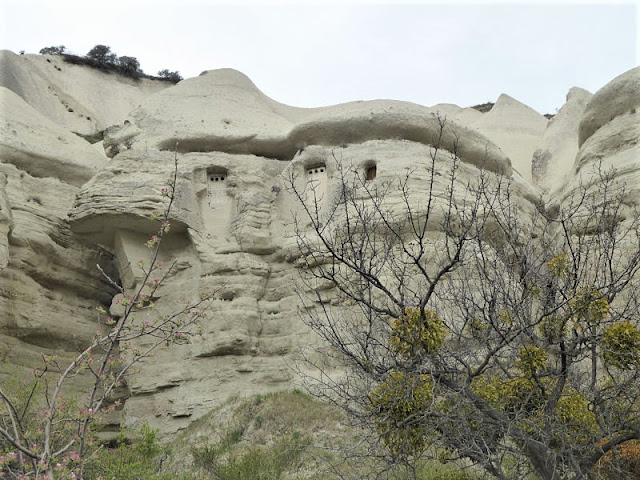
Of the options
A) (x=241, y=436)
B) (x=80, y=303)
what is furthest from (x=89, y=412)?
(x=80, y=303)

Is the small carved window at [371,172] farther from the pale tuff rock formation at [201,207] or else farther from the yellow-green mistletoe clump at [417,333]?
the yellow-green mistletoe clump at [417,333]

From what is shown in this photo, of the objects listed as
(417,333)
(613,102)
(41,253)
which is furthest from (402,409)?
(613,102)

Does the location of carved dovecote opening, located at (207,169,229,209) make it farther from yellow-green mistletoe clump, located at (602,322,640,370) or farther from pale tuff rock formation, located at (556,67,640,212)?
yellow-green mistletoe clump, located at (602,322,640,370)

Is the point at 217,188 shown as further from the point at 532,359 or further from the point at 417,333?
the point at 532,359

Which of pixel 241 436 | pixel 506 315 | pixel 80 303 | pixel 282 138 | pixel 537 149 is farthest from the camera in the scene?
pixel 537 149

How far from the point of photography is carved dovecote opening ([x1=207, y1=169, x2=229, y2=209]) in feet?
65.8

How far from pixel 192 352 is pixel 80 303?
446 cm

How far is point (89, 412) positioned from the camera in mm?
6906

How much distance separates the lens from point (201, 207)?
65.3 feet

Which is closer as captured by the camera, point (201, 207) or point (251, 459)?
point (251, 459)

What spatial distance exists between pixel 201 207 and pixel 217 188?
0.81 metres

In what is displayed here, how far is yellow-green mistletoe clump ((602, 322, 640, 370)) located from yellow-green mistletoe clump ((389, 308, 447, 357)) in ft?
5.83

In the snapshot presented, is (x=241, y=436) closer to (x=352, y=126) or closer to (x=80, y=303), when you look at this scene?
(x=80, y=303)

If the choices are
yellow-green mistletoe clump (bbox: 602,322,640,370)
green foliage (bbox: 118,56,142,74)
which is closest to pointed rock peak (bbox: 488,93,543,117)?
green foliage (bbox: 118,56,142,74)
